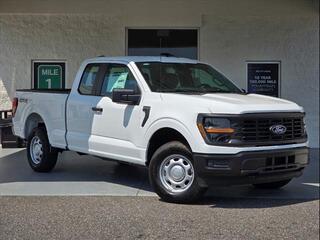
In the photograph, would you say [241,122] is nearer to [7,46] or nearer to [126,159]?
[126,159]

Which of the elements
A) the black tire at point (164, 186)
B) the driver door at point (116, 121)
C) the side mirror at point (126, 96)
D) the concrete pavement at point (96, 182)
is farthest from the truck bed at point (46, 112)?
the black tire at point (164, 186)

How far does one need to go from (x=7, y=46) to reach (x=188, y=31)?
13.9 ft

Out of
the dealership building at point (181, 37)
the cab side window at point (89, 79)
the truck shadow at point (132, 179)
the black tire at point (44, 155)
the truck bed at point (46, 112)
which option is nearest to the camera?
the truck shadow at point (132, 179)

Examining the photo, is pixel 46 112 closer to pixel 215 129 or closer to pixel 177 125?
pixel 177 125

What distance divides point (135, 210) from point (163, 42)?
6.92 metres

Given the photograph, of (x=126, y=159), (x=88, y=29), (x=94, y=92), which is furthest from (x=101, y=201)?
(x=88, y=29)

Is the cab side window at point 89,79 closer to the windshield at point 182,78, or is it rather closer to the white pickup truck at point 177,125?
the white pickup truck at point 177,125

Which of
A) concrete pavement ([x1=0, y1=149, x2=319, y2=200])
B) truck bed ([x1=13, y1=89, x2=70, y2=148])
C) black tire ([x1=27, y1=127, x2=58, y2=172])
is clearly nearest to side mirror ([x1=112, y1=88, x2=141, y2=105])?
concrete pavement ([x1=0, y1=149, x2=319, y2=200])

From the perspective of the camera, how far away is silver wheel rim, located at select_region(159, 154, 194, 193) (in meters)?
7.14

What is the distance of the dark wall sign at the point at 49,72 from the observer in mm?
13211

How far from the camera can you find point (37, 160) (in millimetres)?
9516

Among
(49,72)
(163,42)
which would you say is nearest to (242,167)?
(163,42)

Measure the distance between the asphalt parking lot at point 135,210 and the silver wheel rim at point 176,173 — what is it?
0.27 metres

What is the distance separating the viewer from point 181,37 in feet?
43.2
